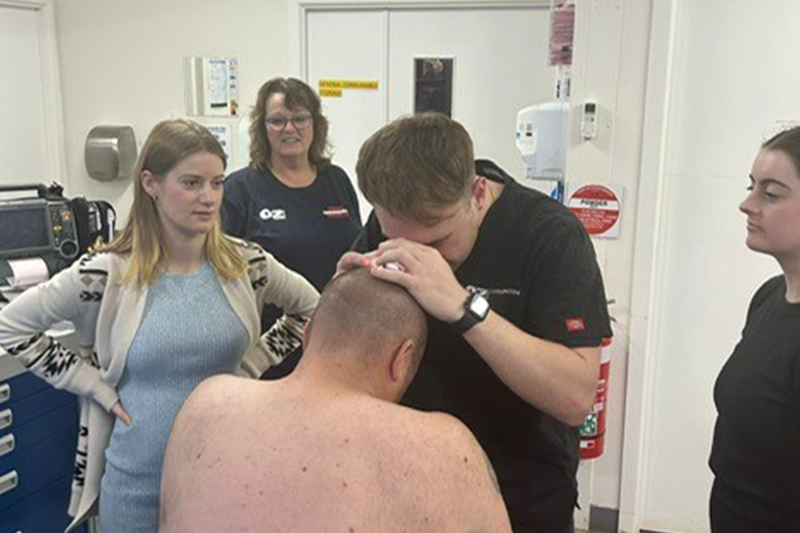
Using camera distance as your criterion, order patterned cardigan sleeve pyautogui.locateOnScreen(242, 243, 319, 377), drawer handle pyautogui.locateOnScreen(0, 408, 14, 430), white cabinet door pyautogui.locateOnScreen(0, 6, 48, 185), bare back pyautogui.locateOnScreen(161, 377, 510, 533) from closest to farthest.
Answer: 1. bare back pyautogui.locateOnScreen(161, 377, 510, 533)
2. patterned cardigan sleeve pyautogui.locateOnScreen(242, 243, 319, 377)
3. drawer handle pyautogui.locateOnScreen(0, 408, 14, 430)
4. white cabinet door pyautogui.locateOnScreen(0, 6, 48, 185)

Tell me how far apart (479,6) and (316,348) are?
309 cm

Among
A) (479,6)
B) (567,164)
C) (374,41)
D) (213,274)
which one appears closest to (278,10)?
(374,41)

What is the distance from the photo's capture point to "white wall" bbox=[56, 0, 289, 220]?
4.14 metres

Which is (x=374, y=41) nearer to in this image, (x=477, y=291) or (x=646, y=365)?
(x=646, y=365)

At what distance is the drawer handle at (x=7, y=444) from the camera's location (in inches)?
88.7

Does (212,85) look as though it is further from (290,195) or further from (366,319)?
(366,319)

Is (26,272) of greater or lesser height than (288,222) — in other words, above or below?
below

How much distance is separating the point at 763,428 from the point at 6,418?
202 cm

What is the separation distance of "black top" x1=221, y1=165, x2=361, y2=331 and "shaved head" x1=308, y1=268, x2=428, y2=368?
132 centimetres

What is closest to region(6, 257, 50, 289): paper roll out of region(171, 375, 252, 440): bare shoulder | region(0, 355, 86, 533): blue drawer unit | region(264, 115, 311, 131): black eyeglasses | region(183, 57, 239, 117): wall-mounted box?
region(0, 355, 86, 533): blue drawer unit

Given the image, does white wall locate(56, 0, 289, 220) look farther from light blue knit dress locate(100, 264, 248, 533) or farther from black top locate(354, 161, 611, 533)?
A: black top locate(354, 161, 611, 533)

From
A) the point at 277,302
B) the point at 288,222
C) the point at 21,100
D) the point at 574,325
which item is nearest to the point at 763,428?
the point at 574,325

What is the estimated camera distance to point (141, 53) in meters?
4.32

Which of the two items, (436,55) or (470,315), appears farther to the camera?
(436,55)
